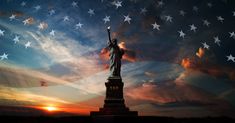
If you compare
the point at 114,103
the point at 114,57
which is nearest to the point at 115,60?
the point at 114,57

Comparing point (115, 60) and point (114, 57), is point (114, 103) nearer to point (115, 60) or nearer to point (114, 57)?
point (115, 60)

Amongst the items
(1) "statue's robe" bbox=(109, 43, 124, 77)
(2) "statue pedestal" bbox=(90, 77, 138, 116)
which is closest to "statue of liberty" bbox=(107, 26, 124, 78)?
(1) "statue's robe" bbox=(109, 43, 124, 77)

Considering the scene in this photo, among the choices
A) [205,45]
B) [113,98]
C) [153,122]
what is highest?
[205,45]

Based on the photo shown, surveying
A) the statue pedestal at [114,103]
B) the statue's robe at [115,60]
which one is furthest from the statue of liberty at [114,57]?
the statue pedestal at [114,103]

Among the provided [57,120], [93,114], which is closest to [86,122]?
[93,114]

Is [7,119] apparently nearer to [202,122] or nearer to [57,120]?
[57,120]

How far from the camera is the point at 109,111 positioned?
23594 millimetres

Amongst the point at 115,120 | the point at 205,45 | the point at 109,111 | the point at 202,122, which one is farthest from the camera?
the point at 205,45

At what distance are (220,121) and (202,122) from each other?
Result: 158 centimetres

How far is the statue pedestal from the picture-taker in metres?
23.6

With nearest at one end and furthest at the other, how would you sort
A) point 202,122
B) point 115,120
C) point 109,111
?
→ point 115,120
point 109,111
point 202,122

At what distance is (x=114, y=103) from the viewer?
79.8 feet

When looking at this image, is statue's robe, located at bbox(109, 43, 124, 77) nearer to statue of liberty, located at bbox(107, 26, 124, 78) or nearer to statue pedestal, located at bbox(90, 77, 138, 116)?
statue of liberty, located at bbox(107, 26, 124, 78)

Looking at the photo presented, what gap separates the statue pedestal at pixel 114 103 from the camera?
23.6m
